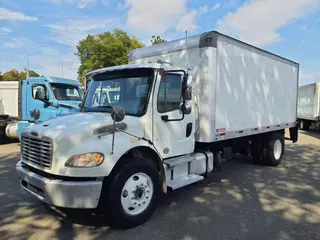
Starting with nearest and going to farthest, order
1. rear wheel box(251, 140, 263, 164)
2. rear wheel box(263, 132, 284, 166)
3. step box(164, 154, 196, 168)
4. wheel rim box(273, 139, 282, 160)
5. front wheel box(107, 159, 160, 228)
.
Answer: front wheel box(107, 159, 160, 228) → step box(164, 154, 196, 168) → rear wheel box(263, 132, 284, 166) → rear wheel box(251, 140, 263, 164) → wheel rim box(273, 139, 282, 160)

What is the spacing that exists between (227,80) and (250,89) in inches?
46.2

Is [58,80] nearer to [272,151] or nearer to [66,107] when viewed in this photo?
[66,107]

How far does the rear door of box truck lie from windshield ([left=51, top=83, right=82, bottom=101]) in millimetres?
6805

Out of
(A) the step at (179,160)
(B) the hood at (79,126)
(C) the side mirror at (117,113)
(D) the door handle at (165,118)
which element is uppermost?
(C) the side mirror at (117,113)

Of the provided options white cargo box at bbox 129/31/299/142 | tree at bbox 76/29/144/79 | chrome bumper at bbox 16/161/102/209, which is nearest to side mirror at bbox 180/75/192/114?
white cargo box at bbox 129/31/299/142

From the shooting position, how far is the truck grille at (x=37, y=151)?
397 cm

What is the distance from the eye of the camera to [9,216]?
467 centimetres

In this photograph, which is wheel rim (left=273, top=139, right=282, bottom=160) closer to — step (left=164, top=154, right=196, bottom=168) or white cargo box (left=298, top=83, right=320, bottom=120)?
step (left=164, top=154, right=196, bottom=168)

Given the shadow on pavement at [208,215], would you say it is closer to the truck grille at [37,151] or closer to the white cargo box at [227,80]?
the truck grille at [37,151]

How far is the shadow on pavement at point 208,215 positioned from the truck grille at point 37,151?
1.01m

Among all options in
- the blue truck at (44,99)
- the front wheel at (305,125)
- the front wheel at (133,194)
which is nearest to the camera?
the front wheel at (133,194)

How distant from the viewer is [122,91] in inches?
192

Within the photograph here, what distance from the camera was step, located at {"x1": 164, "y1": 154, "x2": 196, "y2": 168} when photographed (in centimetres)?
501

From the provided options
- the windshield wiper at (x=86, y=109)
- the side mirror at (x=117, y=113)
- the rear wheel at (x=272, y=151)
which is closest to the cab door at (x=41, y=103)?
the windshield wiper at (x=86, y=109)
